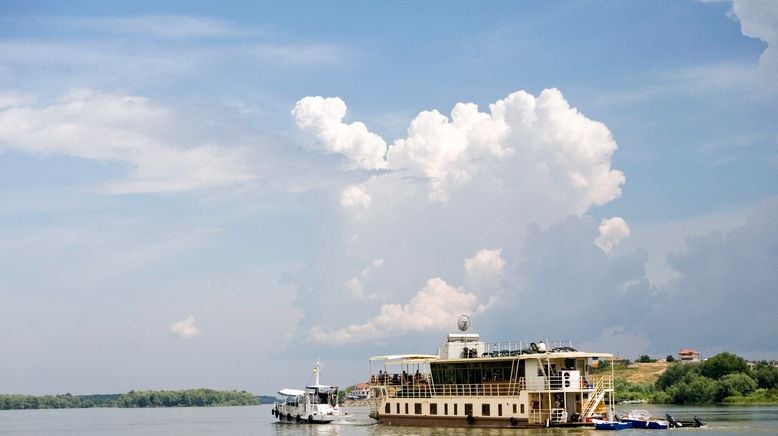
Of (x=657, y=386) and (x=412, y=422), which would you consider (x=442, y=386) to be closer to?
(x=412, y=422)

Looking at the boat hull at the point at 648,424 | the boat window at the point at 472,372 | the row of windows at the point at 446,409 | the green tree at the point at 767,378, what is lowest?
the boat hull at the point at 648,424

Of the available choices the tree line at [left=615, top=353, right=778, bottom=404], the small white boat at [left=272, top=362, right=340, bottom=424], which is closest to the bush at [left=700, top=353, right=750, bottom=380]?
the tree line at [left=615, top=353, right=778, bottom=404]

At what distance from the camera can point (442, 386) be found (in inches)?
3081

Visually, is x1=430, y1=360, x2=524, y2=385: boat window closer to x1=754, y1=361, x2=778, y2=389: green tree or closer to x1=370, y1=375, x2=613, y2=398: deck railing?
x1=370, y1=375, x2=613, y2=398: deck railing

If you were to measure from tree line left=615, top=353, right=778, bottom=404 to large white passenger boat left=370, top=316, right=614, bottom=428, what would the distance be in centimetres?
7763

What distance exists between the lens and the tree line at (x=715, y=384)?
144m

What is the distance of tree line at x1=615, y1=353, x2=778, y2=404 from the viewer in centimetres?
14350

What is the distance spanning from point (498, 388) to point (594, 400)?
738 cm

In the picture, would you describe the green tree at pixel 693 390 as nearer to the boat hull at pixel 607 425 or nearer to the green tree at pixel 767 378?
the green tree at pixel 767 378

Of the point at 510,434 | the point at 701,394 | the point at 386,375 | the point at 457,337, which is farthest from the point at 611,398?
the point at 701,394

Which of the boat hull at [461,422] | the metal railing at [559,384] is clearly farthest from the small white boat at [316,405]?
the metal railing at [559,384]

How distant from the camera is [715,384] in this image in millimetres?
145750

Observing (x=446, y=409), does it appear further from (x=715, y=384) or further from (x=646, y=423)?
(x=715, y=384)

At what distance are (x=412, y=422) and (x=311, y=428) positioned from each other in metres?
16.7
